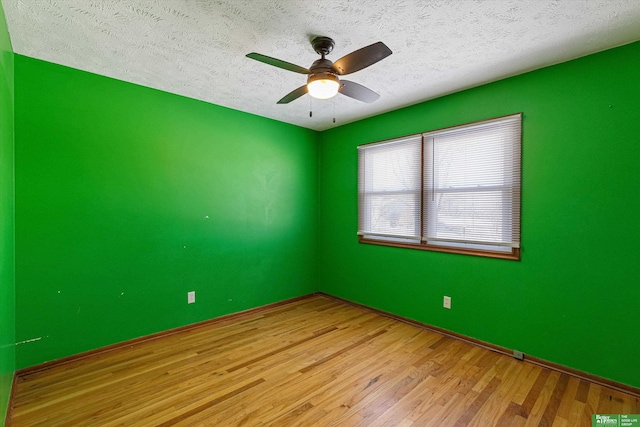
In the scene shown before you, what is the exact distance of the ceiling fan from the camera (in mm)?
1647

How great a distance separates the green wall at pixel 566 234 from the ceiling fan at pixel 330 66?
4.93ft

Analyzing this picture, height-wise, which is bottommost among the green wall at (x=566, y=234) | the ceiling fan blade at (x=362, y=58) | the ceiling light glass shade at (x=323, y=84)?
the green wall at (x=566, y=234)

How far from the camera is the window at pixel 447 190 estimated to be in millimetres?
2523

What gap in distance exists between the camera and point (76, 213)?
2.39 m

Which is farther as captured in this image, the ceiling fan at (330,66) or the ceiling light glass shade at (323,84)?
the ceiling light glass shade at (323,84)

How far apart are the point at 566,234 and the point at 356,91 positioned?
79.1 inches

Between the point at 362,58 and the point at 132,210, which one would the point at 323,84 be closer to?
the point at 362,58

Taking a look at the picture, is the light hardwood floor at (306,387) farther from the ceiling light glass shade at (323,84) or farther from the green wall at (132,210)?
the ceiling light glass shade at (323,84)

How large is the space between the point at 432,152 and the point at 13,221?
3680mm

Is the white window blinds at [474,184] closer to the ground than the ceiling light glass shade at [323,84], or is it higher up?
closer to the ground

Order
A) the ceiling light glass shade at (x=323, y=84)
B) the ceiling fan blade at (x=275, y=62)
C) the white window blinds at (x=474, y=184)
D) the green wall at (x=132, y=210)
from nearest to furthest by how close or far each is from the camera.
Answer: the ceiling fan blade at (x=275, y=62) → the ceiling light glass shade at (x=323, y=84) → the green wall at (x=132, y=210) → the white window blinds at (x=474, y=184)

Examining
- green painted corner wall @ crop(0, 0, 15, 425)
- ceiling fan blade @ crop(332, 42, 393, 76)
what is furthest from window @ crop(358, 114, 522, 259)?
green painted corner wall @ crop(0, 0, 15, 425)

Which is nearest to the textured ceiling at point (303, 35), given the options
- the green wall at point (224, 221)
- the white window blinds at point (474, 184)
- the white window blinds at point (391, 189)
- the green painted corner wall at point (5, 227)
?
the green wall at point (224, 221)

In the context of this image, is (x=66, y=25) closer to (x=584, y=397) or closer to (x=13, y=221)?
(x=13, y=221)
